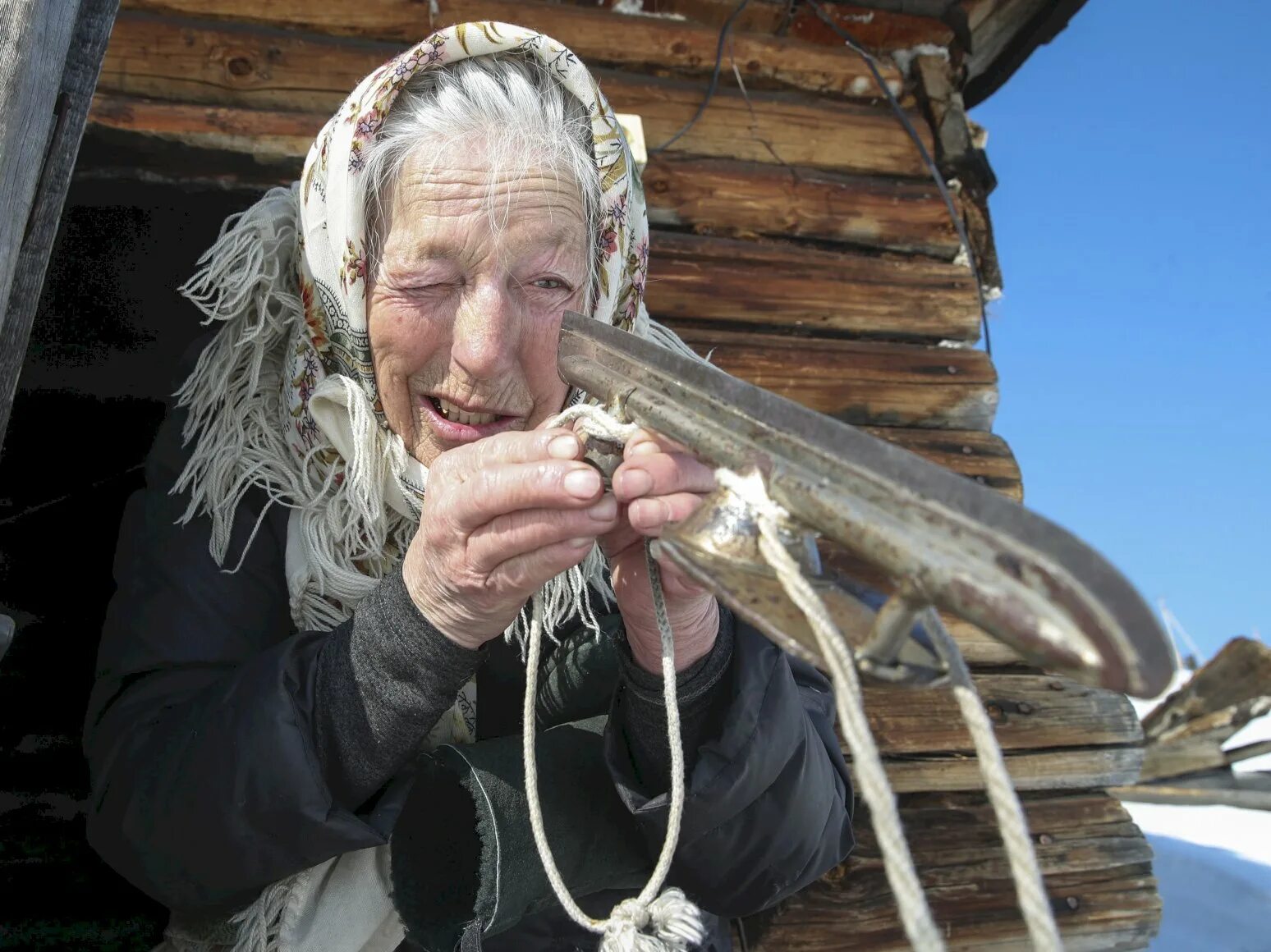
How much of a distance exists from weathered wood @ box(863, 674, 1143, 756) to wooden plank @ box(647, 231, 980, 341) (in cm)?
112

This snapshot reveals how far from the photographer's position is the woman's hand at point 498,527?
3.89ft

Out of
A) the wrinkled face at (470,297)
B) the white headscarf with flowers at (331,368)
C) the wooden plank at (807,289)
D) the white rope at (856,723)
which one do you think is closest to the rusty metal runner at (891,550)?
the white rope at (856,723)

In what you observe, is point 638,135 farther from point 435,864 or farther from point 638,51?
point 435,864

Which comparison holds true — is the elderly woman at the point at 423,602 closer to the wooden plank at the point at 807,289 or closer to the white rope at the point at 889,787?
the white rope at the point at 889,787

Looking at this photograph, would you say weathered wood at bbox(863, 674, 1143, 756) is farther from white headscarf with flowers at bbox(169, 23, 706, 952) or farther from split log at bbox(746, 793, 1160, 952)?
white headscarf with flowers at bbox(169, 23, 706, 952)

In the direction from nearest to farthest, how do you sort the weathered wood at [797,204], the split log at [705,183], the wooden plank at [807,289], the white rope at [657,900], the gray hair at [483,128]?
the white rope at [657,900]
the gray hair at [483,128]
the split log at [705,183]
the wooden plank at [807,289]
the weathered wood at [797,204]

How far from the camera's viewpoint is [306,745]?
4.77ft

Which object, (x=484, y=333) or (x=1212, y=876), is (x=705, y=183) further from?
(x=1212, y=876)

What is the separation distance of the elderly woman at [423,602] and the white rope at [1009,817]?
490 mm

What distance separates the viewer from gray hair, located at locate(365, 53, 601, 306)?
5.85 ft

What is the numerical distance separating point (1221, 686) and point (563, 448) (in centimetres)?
72

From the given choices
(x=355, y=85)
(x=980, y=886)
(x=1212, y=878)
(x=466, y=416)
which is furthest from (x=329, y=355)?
(x=1212, y=878)

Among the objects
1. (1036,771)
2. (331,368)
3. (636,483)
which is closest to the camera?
(636,483)

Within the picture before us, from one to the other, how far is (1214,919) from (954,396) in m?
1.86
